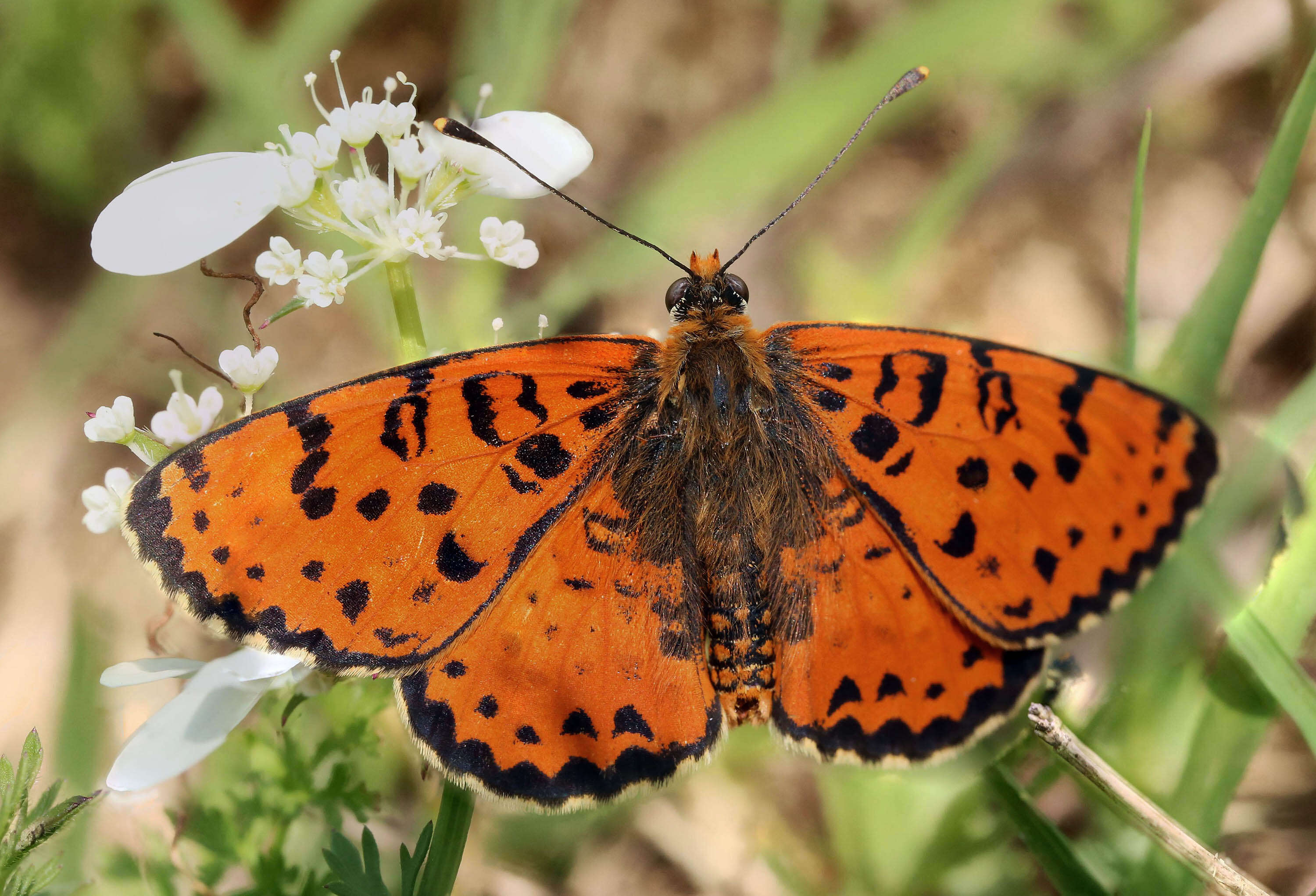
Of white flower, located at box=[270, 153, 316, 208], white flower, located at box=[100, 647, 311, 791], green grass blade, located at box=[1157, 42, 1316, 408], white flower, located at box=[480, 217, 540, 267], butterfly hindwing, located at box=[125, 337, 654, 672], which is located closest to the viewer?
butterfly hindwing, located at box=[125, 337, 654, 672]

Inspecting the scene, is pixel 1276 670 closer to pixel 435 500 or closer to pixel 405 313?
pixel 435 500

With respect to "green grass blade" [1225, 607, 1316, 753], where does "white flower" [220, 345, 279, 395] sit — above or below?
above

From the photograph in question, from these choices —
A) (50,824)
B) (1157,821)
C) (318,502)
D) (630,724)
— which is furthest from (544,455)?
(1157,821)

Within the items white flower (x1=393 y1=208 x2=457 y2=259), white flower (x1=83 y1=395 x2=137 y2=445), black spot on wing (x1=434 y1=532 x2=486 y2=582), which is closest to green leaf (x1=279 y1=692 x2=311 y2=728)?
black spot on wing (x1=434 y1=532 x2=486 y2=582)

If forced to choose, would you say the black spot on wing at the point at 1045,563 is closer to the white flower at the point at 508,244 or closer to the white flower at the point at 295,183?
the white flower at the point at 508,244

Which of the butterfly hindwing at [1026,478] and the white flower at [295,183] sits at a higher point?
the white flower at [295,183]

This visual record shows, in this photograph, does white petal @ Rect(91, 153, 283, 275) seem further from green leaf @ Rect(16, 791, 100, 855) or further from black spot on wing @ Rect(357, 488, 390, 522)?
green leaf @ Rect(16, 791, 100, 855)

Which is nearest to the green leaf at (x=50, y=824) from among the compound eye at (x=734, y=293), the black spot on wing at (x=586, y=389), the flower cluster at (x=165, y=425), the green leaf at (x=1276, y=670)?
the flower cluster at (x=165, y=425)
